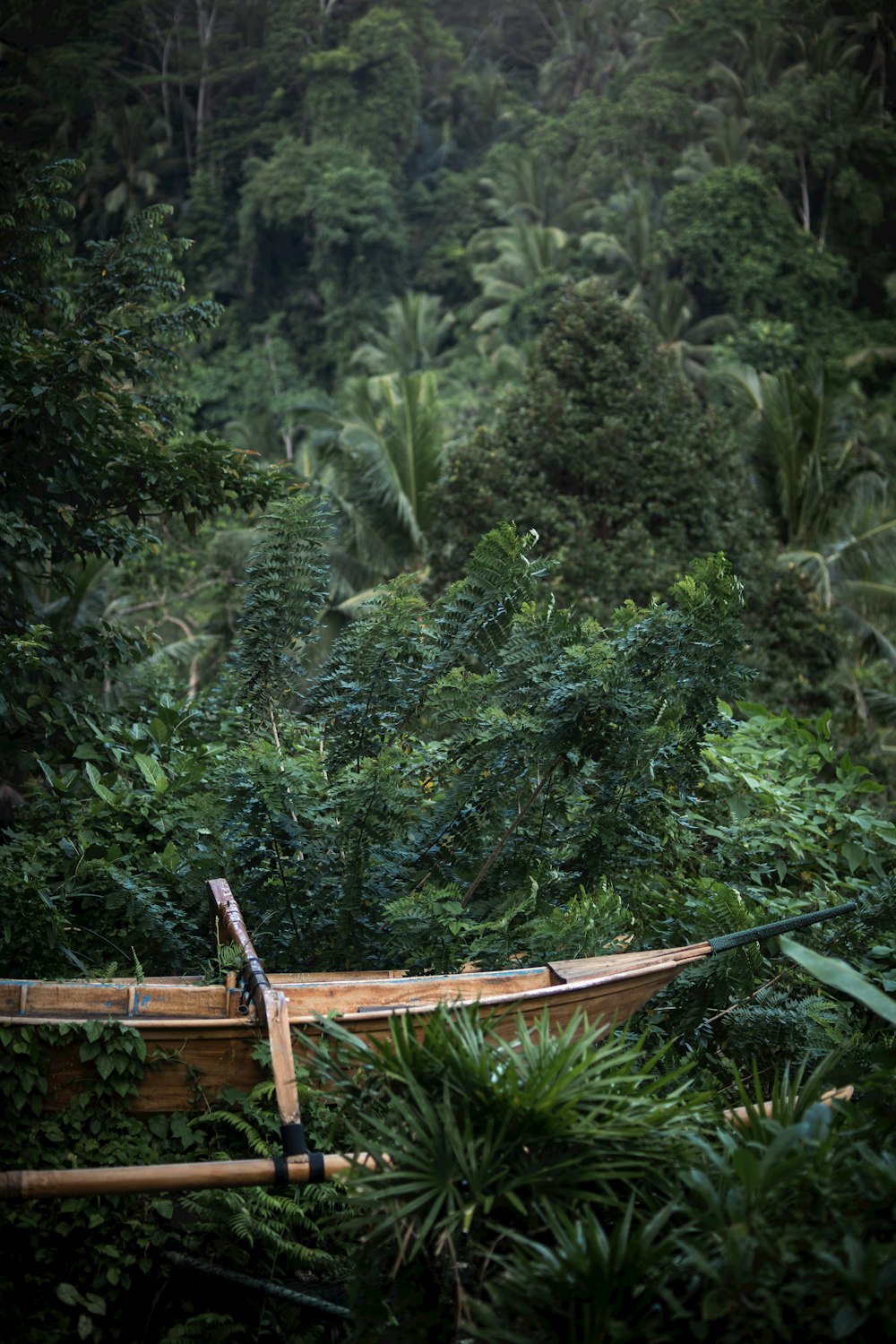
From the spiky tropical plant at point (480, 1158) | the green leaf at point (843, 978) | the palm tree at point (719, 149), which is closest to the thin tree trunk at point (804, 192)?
the palm tree at point (719, 149)

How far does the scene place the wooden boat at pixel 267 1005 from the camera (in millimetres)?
3139

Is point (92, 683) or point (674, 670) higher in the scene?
point (674, 670)

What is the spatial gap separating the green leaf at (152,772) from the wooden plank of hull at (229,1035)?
59.7 inches

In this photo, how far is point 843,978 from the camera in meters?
2.49

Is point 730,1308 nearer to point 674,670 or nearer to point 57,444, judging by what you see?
point 674,670

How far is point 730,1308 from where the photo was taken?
210 centimetres

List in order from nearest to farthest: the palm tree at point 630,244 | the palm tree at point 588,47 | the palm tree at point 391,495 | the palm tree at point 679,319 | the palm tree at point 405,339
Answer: the palm tree at point 391,495
the palm tree at point 679,319
the palm tree at point 630,244
the palm tree at point 405,339
the palm tree at point 588,47

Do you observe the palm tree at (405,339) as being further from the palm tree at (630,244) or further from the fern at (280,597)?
the fern at (280,597)

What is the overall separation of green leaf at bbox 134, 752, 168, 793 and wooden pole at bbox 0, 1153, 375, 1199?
219 centimetres

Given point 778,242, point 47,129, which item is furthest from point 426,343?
point 47,129

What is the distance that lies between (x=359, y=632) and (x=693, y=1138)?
7.47 ft

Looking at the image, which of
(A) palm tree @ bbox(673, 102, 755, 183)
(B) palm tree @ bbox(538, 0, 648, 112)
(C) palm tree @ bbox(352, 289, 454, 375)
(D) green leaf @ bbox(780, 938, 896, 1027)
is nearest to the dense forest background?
(D) green leaf @ bbox(780, 938, 896, 1027)

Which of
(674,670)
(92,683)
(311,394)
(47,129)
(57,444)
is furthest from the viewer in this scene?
(311,394)

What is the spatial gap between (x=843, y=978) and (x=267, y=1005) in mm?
1447
